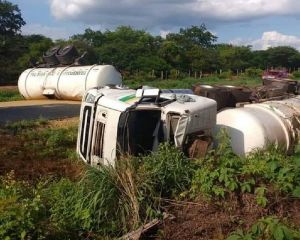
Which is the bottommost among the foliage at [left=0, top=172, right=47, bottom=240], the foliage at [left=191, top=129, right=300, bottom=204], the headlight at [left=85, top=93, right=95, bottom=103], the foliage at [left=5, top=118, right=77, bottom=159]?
the foliage at [left=5, top=118, right=77, bottom=159]

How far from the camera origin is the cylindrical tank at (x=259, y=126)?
7.84 metres

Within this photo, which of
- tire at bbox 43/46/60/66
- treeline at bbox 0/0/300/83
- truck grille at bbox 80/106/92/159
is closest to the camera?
truck grille at bbox 80/106/92/159

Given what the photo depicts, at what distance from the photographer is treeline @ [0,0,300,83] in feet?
139

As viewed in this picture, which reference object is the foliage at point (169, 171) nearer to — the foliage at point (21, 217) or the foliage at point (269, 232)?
the foliage at point (21, 217)

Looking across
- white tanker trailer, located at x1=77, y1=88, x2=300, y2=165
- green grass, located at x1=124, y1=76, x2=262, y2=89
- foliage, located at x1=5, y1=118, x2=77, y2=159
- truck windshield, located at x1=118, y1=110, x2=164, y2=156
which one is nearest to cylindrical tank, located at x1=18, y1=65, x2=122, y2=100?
foliage, located at x1=5, y1=118, x2=77, y2=159

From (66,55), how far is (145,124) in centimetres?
1492

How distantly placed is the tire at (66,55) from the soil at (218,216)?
1634cm

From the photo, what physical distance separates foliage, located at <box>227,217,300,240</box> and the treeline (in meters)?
29.0

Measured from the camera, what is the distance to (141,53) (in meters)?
53.2

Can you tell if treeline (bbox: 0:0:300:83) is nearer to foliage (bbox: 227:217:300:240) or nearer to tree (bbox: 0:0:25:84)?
tree (bbox: 0:0:25:84)

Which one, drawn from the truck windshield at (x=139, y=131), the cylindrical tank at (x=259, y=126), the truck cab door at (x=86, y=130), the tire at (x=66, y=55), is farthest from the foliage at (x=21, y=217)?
the tire at (x=66, y=55)

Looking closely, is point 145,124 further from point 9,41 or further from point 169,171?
point 9,41

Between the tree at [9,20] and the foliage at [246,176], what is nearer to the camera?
the foliage at [246,176]

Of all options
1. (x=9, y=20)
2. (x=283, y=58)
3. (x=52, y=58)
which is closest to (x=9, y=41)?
(x=9, y=20)
